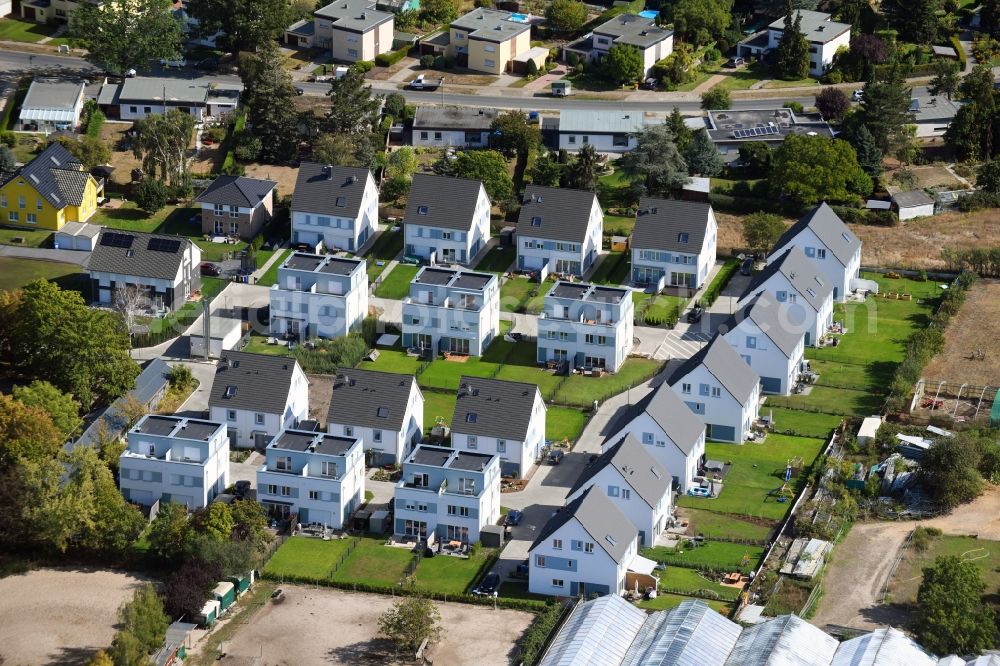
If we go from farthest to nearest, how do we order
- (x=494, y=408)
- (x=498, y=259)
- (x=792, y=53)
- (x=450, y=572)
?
1. (x=792, y=53)
2. (x=498, y=259)
3. (x=494, y=408)
4. (x=450, y=572)

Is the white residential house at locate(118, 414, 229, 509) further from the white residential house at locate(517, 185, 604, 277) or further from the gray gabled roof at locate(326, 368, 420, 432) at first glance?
the white residential house at locate(517, 185, 604, 277)

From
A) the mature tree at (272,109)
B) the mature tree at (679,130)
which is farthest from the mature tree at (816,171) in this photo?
the mature tree at (272,109)

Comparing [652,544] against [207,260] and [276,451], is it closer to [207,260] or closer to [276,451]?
[276,451]

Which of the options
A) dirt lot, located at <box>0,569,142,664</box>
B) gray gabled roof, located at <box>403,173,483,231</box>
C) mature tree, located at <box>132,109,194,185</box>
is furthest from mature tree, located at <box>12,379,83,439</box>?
mature tree, located at <box>132,109,194,185</box>

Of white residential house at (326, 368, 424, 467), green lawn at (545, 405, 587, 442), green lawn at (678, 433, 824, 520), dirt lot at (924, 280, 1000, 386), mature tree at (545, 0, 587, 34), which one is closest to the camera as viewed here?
green lawn at (678, 433, 824, 520)

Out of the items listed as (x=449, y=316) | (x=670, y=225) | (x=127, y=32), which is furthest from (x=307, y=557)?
(x=127, y=32)

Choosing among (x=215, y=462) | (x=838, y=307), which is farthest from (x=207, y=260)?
(x=838, y=307)

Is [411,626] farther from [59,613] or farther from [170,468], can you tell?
[170,468]
